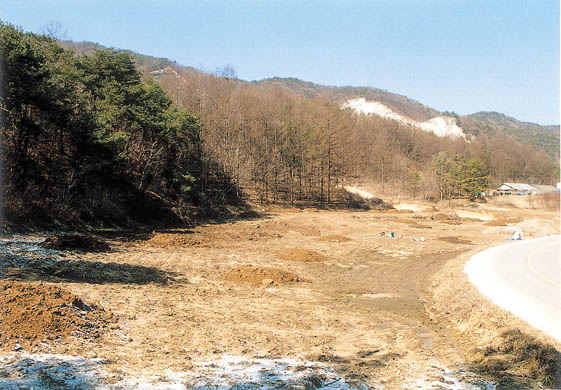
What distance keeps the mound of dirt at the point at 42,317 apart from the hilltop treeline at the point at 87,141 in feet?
35.8

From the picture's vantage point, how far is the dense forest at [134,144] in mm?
17812

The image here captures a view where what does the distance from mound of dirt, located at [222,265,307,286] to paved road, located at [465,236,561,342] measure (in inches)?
235

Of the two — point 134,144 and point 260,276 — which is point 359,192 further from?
point 260,276

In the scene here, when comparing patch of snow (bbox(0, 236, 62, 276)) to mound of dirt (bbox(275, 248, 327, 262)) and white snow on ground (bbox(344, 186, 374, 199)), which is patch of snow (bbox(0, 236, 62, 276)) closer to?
mound of dirt (bbox(275, 248, 327, 262))

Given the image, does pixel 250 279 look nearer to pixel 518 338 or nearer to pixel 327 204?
pixel 518 338

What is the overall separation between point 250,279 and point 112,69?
21.9 meters

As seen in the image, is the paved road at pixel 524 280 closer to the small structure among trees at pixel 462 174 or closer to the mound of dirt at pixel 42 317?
the mound of dirt at pixel 42 317

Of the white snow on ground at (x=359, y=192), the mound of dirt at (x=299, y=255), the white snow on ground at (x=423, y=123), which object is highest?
the white snow on ground at (x=423, y=123)

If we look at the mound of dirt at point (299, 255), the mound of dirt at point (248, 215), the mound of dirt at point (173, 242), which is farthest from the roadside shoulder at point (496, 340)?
the mound of dirt at point (248, 215)

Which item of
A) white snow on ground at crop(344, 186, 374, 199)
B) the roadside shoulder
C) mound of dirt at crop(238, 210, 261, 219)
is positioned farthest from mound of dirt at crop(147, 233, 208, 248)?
white snow on ground at crop(344, 186, 374, 199)

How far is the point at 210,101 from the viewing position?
4938 cm

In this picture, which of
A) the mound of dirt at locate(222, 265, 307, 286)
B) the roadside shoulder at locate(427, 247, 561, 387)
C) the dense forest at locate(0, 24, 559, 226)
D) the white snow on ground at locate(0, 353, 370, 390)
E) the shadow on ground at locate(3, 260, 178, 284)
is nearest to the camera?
the white snow on ground at locate(0, 353, 370, 390)

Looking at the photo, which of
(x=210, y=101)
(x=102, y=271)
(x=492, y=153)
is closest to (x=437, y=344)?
(x=102, y=271)

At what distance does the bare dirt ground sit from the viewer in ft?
19.2
